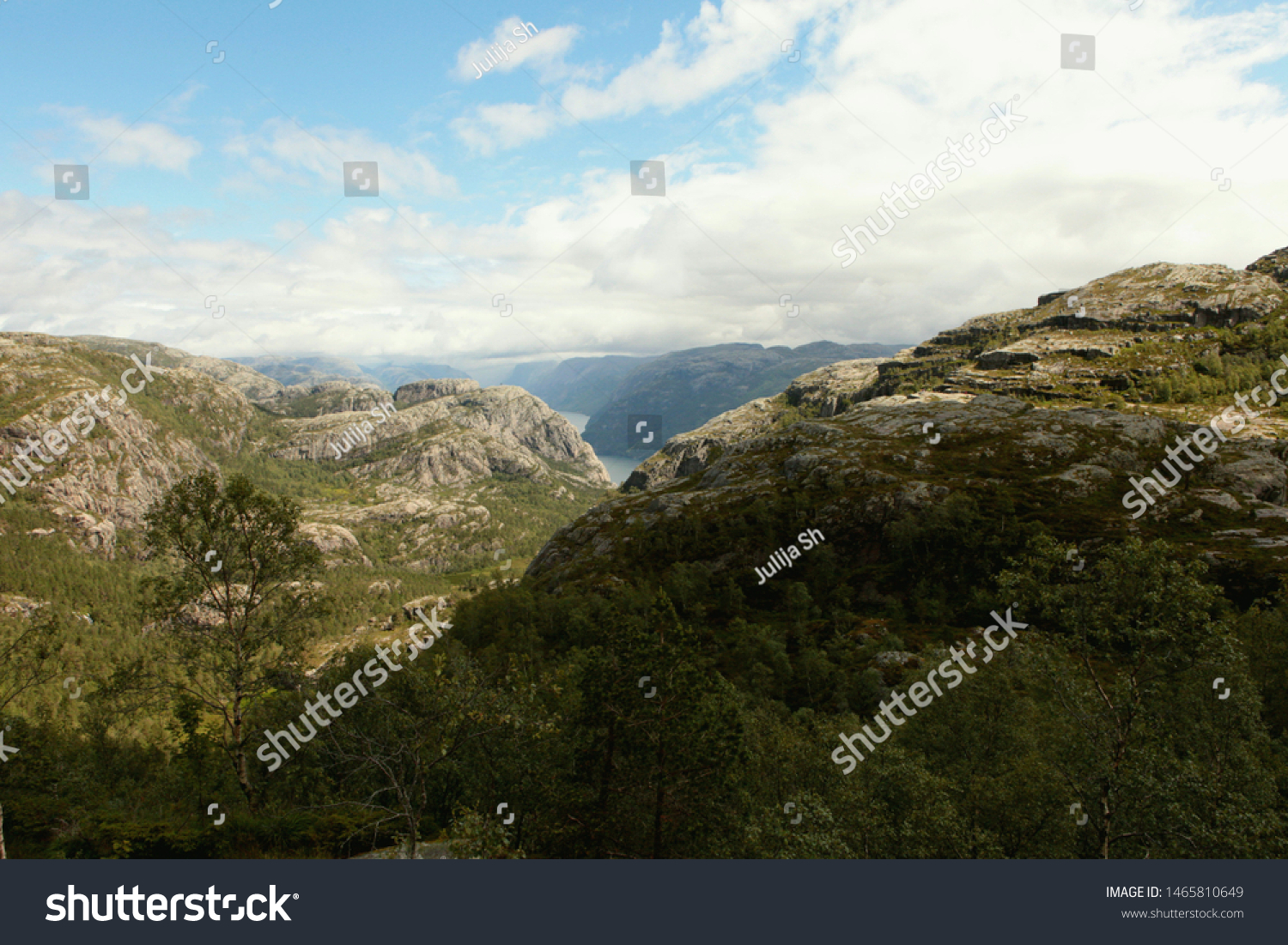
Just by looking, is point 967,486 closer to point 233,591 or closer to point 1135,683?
point 1135,683

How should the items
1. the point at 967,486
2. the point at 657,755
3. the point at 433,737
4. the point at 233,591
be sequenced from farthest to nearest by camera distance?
the point at 967,486
the point at 233,591
the point at 433,737
the point at 657,755

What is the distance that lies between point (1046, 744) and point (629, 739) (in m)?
29.0

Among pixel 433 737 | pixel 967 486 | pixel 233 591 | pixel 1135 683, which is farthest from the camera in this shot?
pixel 967 486

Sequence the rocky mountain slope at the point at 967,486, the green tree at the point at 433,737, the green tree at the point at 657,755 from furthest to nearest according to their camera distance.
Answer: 1. the rocky mountain slope at the point at 967,486
2. the green tree at the point at 657,755
3. the green tree at the point at 433,737

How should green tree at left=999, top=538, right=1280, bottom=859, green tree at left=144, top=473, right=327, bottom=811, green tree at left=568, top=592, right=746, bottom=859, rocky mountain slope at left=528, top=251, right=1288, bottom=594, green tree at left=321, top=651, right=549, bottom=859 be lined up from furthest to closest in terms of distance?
rocky mountain slope at left=528, top=251, right=1288, bottom=594 < green tree at left=144, top=473, right=327, bottom=811 < green tree at left=568, top=592, right=746, bottom=859 < green tree at left=999, top=538, right=1280, bottom=859 < green tree at left=321, top=651, right=549, bottom=859

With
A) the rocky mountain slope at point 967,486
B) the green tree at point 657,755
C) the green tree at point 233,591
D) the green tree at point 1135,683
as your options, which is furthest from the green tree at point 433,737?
the rocky mountain slope at point 967,486

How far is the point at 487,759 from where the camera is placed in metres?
23.1

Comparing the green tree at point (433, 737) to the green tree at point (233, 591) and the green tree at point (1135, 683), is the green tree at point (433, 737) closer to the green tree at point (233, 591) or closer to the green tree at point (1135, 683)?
the green tree at point (233, 591)

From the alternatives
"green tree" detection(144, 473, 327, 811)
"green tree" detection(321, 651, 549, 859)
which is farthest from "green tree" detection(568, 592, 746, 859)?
"green tree" detection(144, 473, 327, 811)

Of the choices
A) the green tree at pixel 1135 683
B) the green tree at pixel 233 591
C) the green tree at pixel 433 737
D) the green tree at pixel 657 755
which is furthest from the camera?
the green tree at pixel 233 591

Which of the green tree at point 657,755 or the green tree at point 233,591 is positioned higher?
the green tree at point 233,591

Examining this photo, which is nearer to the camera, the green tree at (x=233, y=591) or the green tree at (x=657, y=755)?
the green tree at (x=657, y=755)

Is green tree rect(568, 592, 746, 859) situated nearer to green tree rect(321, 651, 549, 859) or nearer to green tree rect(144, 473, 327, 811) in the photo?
green tree rect(321, 651, 549, 859)

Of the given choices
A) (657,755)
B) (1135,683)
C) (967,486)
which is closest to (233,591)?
(657,755)
